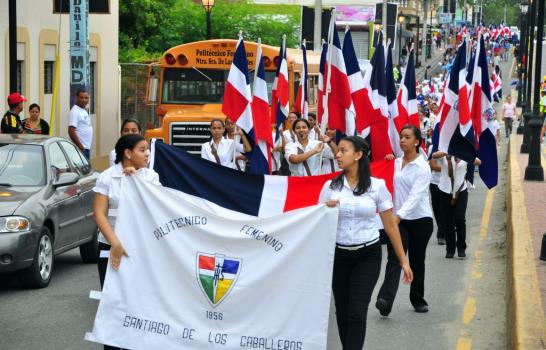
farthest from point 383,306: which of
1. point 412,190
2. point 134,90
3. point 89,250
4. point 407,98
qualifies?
point 134,90

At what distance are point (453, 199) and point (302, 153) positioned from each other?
243 cm

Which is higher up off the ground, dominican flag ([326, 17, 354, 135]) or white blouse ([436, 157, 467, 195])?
dominican flag ([326, 17, 354, 135])

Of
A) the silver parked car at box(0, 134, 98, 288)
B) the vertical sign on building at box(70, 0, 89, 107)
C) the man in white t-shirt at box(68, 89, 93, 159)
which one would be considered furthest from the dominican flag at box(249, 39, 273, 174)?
the vertical sign on building at box(70, 0, 89, 107)

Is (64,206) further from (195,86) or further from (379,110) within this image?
(195,86)

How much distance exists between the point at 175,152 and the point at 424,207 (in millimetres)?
2923

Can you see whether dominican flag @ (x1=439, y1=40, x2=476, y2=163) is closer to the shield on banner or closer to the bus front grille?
the bus front grille

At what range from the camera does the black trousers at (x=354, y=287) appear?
311 inches

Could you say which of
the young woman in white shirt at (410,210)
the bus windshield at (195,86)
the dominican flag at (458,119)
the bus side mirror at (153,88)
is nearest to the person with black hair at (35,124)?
the bus side mirror at (153,88)

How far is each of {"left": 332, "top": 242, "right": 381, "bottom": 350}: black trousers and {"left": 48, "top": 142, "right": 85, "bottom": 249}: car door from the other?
481 cm

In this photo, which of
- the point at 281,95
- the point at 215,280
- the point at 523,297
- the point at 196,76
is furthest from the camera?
the point at 196,76

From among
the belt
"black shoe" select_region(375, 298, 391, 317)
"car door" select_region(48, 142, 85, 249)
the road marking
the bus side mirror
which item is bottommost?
the road marking

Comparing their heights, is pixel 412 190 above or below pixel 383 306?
above

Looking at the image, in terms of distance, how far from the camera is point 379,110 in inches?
571

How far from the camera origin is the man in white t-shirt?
18.6 meters
